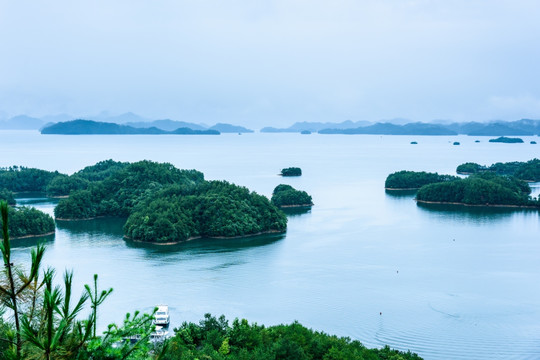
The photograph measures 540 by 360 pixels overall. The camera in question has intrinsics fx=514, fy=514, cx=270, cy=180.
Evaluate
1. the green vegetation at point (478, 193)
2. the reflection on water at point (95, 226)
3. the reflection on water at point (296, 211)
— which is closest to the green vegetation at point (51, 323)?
the reflection on water at point (95, 226)

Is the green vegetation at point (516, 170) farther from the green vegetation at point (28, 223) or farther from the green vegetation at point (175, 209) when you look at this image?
the green vegetation at point (28, 223)

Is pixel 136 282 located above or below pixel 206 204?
below

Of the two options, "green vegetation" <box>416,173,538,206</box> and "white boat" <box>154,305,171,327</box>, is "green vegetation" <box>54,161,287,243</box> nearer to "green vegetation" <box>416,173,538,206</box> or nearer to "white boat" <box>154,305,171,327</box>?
"white boat" <box>154,305,171,327</box>

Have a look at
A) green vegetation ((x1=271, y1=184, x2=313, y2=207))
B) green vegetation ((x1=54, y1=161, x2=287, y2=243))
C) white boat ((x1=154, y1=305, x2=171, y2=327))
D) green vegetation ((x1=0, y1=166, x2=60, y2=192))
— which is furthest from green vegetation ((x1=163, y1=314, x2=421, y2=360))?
green vegetation ((x1=0, y1=166, x2=60, y2=192))

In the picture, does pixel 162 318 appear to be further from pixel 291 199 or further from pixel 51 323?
pixel 291 199

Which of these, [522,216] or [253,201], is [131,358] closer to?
[253,201]

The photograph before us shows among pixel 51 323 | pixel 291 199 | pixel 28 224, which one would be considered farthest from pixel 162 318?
pixel 291 199

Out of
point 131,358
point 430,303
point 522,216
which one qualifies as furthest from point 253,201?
point 131,358
